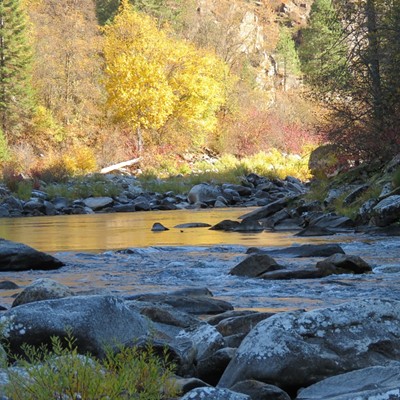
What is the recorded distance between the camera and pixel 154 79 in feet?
134

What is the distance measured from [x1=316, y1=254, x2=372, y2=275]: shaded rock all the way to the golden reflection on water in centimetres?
376

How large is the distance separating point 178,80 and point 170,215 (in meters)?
22.2

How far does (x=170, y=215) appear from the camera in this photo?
70.8ft

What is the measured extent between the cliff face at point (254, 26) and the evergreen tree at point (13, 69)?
16.8m

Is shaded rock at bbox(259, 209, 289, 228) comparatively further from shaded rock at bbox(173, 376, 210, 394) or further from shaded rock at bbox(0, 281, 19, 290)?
shaded rock at bbox(173, 376, 210, 394)

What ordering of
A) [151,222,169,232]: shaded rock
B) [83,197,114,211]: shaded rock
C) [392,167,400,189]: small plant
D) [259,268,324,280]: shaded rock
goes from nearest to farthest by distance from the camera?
[259,268,324,280]: shaded rock
[392,167,400,189]: small plant
[151,222,169,232]: shaded rock
[83,197,114,211]: shaded rock

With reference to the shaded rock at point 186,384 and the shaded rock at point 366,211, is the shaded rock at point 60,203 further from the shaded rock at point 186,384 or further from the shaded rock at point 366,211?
the shaded rock at point 186,384

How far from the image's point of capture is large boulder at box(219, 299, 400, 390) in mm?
4012

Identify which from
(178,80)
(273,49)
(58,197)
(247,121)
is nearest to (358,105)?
(58,197)

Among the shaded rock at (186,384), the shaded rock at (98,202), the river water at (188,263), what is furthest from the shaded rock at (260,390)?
the shaded rock at (98,202)

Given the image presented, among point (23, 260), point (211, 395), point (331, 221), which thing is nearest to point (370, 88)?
point (331, 221)

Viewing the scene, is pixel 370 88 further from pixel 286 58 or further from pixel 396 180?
pixel 286 58

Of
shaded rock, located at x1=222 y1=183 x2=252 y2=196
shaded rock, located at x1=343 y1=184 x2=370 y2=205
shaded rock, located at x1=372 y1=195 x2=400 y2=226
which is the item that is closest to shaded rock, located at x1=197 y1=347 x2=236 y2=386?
shaded rock, located at x1=372 y1=195 x2=400 y2=226

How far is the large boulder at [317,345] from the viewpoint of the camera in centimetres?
401
